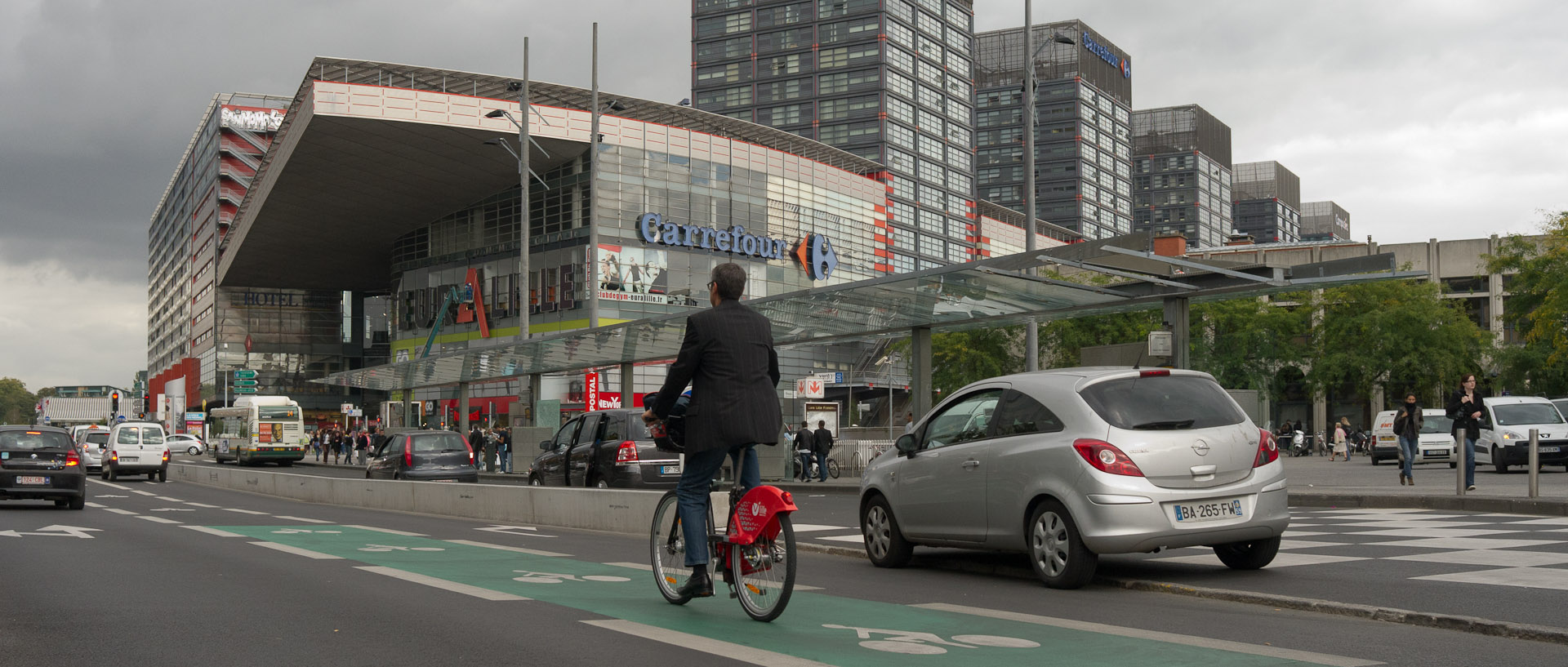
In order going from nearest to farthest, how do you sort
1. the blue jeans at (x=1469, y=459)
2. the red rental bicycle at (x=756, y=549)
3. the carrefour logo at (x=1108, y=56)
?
the red rental bicycle at (x=756, y=549), the blue jeans at (x=1469, y=459), the carrefour logo at (x=1108, y=56)

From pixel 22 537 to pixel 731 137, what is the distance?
57058 mm

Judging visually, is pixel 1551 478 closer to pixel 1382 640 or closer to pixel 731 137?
pixel 1382 640

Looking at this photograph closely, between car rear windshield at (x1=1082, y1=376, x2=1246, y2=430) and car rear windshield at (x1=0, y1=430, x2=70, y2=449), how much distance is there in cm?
1856

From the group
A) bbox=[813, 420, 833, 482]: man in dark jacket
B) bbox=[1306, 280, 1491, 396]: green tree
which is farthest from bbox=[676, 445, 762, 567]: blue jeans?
bbox=[1306, 280, 1491, 396]: green tree

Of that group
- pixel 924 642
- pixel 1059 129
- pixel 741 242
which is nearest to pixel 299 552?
pixel 924 642

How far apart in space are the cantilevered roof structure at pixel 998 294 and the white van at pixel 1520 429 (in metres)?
7.29

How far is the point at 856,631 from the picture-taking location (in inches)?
253

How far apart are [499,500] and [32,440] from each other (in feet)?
28.3

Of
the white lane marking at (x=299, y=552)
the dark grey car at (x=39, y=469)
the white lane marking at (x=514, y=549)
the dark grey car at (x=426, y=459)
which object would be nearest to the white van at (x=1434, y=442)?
the dark grey car at (x=426, y=459)

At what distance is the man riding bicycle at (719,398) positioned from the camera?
6.44 metres

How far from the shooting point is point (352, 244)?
261 feet

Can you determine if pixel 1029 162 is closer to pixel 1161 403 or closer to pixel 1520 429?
pixel 1520 429

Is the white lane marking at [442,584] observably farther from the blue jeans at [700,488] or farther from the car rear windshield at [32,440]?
the car rear windshield at [32,440]

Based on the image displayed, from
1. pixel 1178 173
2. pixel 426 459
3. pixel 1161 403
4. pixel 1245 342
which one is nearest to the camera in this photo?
pixel 1161 403
